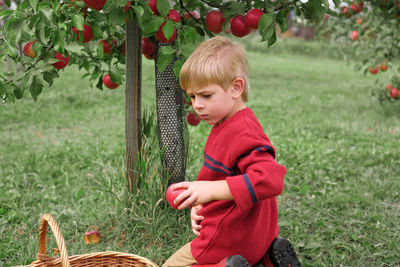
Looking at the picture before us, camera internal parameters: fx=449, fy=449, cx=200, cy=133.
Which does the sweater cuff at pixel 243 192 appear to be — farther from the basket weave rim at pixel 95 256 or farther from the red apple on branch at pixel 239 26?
the red apple on branch at pixel 239 26

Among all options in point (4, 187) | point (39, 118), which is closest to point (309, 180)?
point (4, 187)

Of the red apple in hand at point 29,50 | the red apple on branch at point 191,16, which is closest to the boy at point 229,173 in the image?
the red apple on branch at point 191,16

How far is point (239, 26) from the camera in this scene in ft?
6.40

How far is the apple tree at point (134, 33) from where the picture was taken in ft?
5.62

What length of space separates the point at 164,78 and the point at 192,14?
37 centimetres

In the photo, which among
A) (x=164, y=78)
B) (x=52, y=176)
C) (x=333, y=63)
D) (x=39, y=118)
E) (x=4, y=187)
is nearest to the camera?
(x=164, y=78)

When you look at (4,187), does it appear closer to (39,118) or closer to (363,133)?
(39,118)

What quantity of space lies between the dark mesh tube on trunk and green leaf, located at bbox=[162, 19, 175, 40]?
1.69 ft

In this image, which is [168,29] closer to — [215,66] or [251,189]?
[215,66]

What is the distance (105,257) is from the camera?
2.05 m

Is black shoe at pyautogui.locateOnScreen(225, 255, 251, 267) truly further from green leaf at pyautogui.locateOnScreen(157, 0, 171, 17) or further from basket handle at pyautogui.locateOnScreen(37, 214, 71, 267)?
green leaf at pyautogui.locateOnScreen(157, 0, 171, 17)

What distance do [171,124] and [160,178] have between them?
305 millimetres

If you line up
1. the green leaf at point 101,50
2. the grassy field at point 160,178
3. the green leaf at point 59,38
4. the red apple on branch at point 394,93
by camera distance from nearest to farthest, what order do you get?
1. the green leaf at point 59,38
2. the green leaf at point 101,50
3. the grassy field at point 160,178
4. the red apple on branch at point 394,93

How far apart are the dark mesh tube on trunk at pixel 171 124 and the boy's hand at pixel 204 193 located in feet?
3.07
